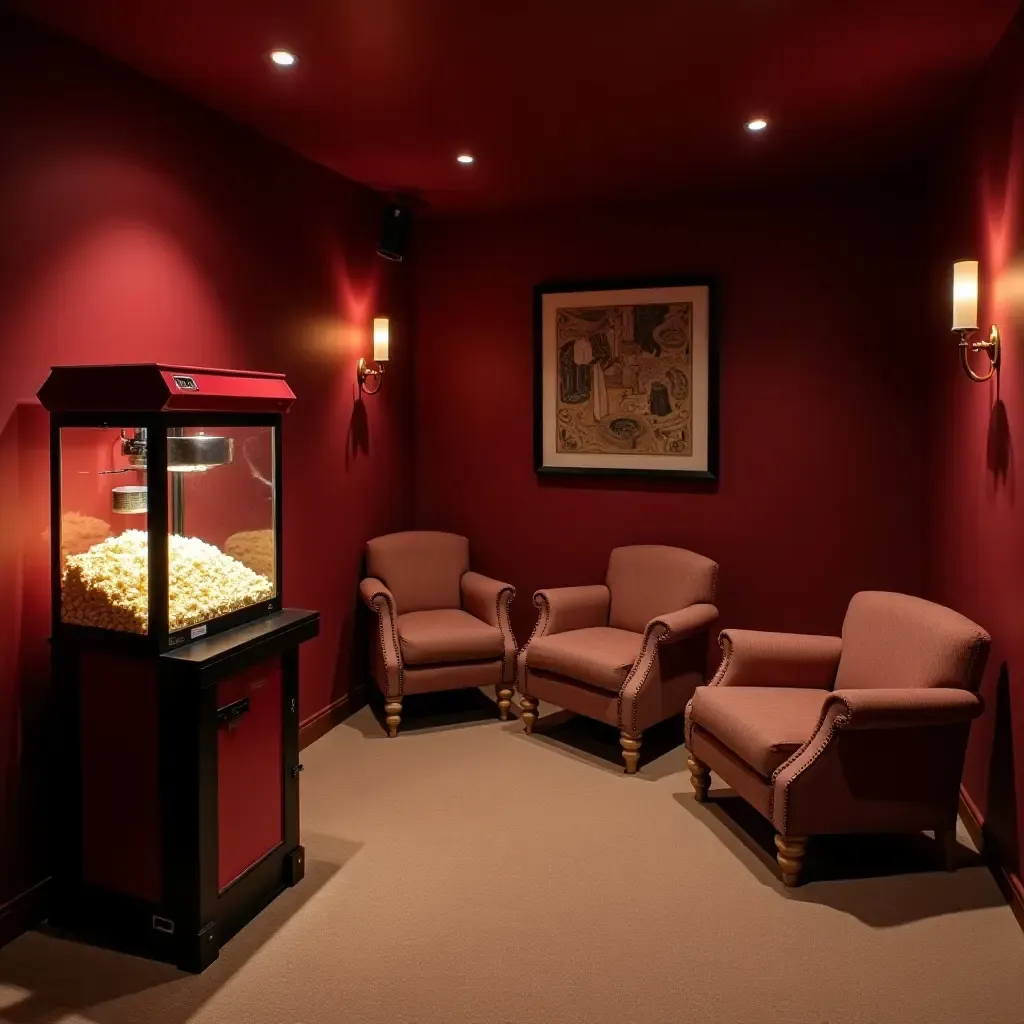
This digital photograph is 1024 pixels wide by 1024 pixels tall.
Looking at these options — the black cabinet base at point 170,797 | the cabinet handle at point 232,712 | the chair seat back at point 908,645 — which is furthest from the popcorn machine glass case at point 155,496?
the chair seat back at point 908,645

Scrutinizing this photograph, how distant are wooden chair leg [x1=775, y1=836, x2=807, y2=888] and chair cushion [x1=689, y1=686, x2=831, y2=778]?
21 centimetres

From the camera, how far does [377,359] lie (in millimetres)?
4738

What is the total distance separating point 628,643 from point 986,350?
200 cm

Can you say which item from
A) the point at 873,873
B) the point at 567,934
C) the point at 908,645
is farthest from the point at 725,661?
the point at 567,934

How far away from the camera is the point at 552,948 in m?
2.66

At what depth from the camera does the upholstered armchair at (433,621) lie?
14.5 feet

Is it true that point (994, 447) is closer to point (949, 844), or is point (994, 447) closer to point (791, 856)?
point (949, 844)

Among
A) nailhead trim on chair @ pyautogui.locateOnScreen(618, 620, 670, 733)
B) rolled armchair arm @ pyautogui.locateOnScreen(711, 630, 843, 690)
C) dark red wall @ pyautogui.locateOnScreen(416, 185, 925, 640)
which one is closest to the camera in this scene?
rolled armchair arm @ pyautogui.locateOnScreen(711, 630, 843, 690)

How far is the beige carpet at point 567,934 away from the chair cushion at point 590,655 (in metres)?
0.54

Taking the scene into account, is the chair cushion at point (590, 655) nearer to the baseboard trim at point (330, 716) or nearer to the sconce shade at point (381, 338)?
the baseboard trim at point (330, 716)

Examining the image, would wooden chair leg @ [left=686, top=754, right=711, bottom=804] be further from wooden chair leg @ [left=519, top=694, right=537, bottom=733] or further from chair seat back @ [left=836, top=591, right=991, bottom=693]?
wooden chair leg @ [left=519, top=694, right=537, bottom=733]

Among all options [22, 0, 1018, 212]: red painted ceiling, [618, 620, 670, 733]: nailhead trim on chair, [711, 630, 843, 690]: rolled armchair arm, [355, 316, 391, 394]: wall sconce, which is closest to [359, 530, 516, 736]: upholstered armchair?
[618, 620, 670, 733]: nailhead trim on chair

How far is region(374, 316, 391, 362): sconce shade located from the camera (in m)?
4.70

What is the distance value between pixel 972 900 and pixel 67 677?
2.89m
